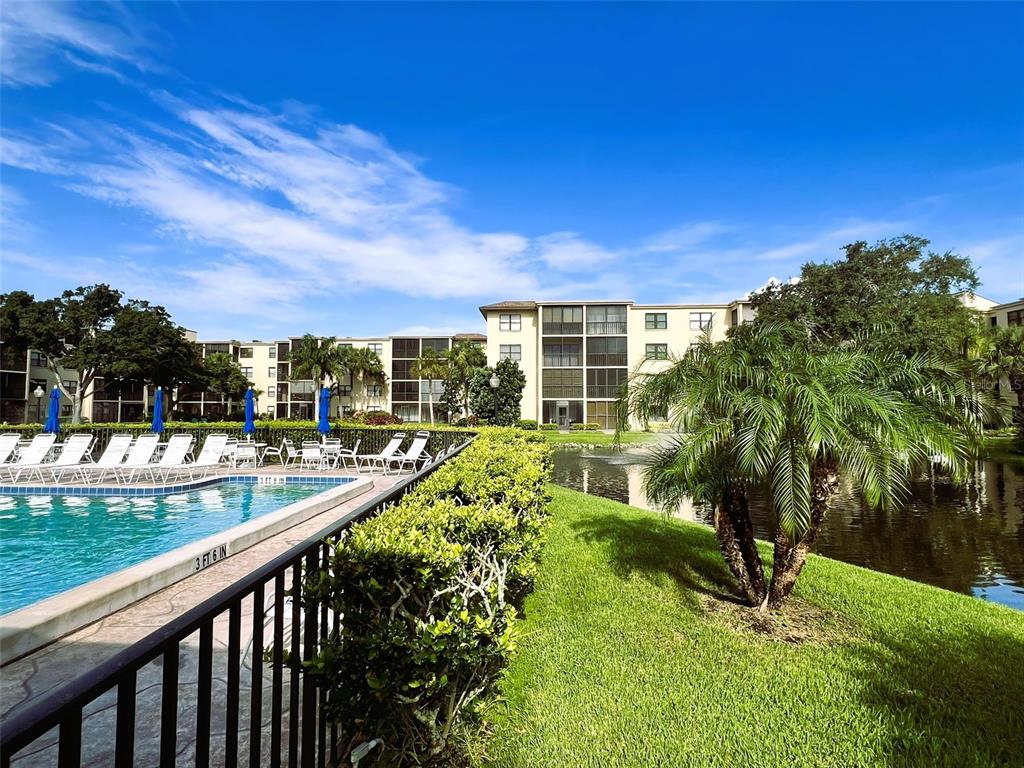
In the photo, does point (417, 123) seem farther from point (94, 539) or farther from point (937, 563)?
point (937, 563)

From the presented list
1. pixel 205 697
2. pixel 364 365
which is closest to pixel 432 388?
pixel 364 365

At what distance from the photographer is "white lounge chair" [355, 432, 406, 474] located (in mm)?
16297

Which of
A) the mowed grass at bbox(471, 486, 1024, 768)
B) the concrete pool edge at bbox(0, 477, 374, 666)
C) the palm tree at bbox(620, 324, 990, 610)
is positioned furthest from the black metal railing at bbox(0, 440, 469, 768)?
the palm tree at bbox(620, 324, 990, 610)

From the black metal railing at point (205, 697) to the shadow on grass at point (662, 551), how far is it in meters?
3.77

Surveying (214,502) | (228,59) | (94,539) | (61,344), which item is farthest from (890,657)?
(61,344)

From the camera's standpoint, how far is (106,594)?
4734 millimetres

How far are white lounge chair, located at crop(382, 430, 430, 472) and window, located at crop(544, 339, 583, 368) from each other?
Answer: 35.5 metres

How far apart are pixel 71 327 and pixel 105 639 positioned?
51.9 m

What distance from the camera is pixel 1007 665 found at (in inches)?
175

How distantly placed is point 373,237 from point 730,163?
16.2 meters

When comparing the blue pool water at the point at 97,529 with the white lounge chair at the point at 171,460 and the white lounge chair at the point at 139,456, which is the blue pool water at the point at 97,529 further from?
the white lounge chair at the point at 139,456

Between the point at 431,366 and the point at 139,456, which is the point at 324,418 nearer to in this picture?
the point at 139,456

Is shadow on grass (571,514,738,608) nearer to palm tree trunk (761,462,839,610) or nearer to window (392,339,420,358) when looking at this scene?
palm tree trunk (761,462,839,610)

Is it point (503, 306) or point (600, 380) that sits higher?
point (503, 306)
